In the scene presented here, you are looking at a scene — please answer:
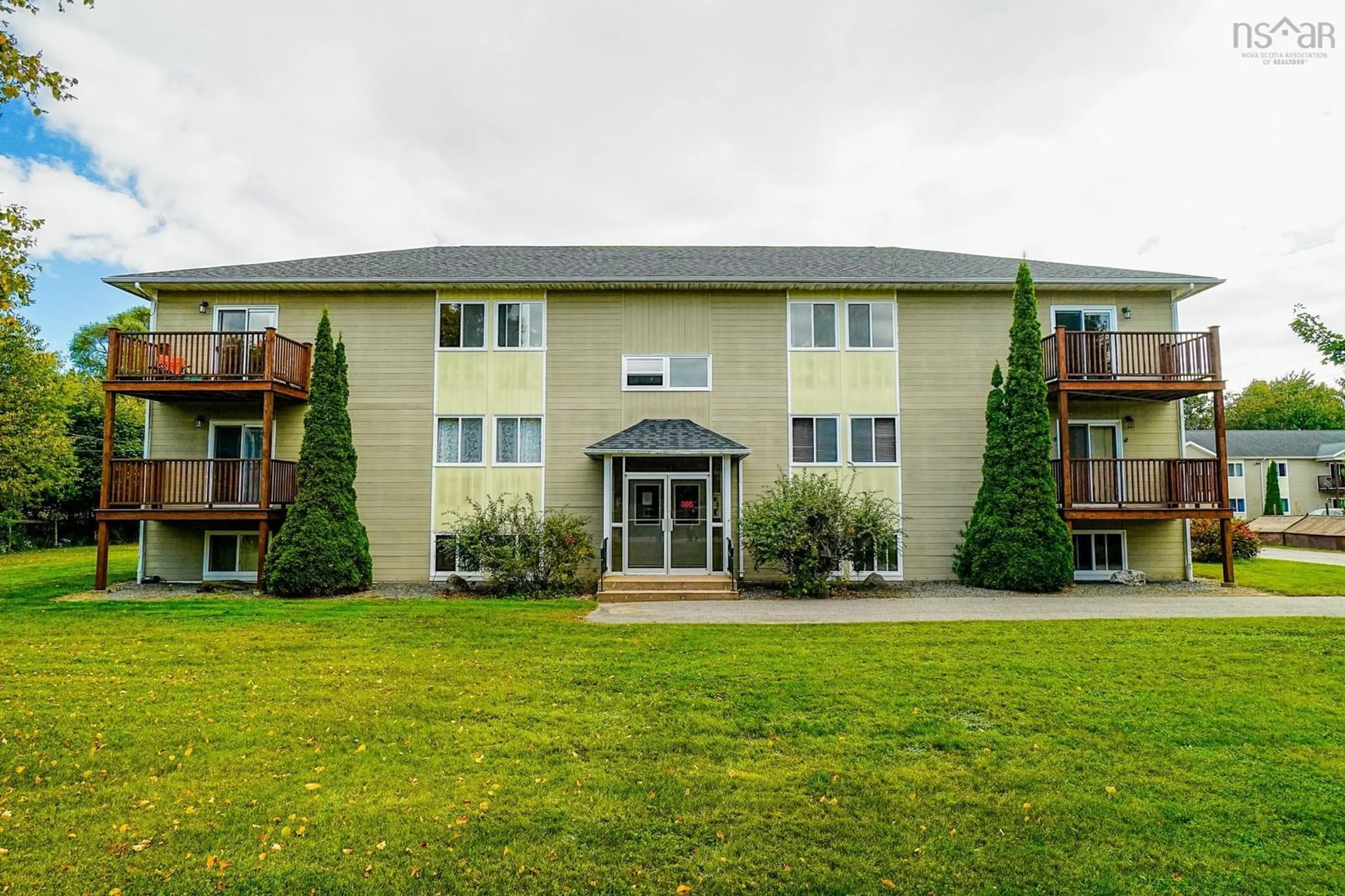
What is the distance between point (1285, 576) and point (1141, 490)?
503 centimetres

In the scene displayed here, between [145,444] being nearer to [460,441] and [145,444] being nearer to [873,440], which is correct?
[460,441]

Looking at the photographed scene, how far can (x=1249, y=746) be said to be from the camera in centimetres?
496

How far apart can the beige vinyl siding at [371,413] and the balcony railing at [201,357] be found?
98 centimetres

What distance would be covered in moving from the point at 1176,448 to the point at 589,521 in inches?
517

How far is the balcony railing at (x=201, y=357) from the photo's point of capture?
13.8 metres

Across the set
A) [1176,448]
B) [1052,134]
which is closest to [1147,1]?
[1052,134]

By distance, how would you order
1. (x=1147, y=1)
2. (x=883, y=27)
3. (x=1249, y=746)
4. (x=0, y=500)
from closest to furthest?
(x=1249, y=746) → (x=1147, y=1) → (x=883, y=27) → (x=0, y=500)

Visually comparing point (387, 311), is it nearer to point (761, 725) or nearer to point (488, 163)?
point (488, 163)

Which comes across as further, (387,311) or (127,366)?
(387,311)

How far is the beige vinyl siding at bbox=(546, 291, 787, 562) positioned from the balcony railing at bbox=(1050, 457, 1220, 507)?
6.04 m

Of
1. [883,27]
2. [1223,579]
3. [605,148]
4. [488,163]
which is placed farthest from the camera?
[488,163]

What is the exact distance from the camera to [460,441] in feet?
50.3

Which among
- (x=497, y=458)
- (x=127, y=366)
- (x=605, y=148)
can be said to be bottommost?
(x=497, y=458)

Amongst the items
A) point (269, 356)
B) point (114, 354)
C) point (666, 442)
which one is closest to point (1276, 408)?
point (666, 442)
